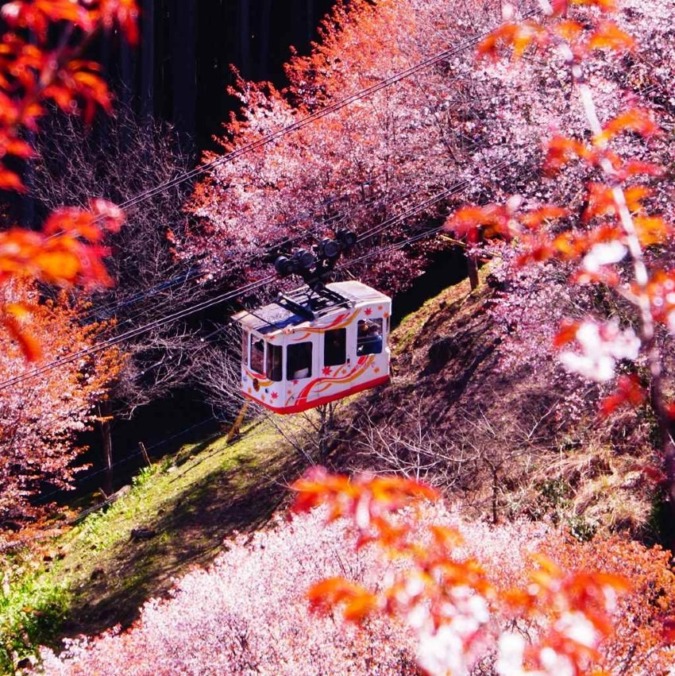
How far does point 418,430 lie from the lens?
54.5 ft

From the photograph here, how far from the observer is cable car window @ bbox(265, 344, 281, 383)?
525 inches

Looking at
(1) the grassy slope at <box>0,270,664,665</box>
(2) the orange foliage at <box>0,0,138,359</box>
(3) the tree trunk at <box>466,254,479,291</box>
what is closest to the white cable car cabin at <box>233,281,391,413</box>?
(1) the grassy slope at <box>0,270,664,665</box>

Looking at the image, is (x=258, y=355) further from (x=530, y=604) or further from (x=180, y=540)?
(x=530, y=604)

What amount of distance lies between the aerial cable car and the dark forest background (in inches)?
522

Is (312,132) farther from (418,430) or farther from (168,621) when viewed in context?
(168,621)

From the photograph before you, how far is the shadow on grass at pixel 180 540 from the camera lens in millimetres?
16250

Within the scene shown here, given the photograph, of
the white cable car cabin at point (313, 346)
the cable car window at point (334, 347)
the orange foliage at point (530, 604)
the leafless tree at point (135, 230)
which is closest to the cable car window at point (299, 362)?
the white cable car cabin at point (313, 346)

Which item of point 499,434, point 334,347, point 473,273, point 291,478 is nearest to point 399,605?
point 334,347

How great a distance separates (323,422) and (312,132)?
23.9ft

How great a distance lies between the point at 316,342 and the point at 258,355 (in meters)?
0.95

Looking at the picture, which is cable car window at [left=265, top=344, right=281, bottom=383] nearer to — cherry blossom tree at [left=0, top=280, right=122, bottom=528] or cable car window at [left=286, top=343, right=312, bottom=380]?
cable car window at [left=286, top=343, right=312, bottom=380]

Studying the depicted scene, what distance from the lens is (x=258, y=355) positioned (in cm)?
1376

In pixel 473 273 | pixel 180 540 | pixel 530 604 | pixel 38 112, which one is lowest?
pixel 180 540

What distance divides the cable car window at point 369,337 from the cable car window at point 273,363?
1.40 metres
